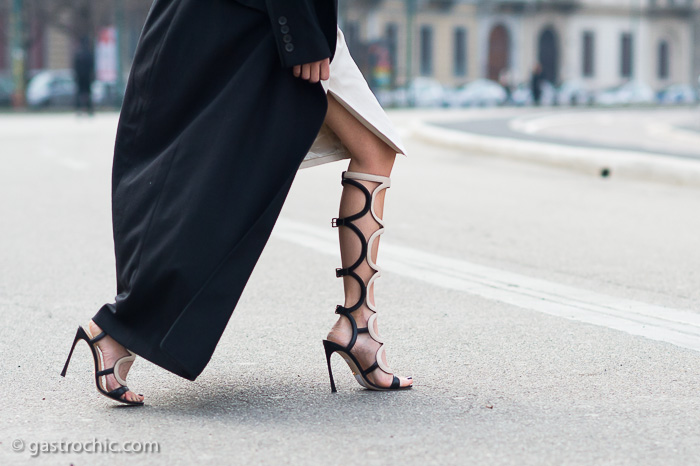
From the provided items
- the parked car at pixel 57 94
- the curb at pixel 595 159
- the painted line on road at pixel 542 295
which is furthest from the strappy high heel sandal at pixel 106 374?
the parked car at pixel 57 94

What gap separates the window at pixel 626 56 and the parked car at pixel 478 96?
15750 millimetres

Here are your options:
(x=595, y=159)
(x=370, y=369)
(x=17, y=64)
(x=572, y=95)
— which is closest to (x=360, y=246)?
(x=370, y=369)

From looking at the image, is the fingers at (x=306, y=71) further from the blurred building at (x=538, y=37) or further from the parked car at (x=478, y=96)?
the blurred building at (x=538, y=37)

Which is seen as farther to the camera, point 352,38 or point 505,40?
point 505,40

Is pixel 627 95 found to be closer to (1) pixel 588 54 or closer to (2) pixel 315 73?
(1) pixel 588 54

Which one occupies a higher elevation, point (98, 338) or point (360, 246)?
point (360, 246)

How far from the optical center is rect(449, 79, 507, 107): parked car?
1880 inches

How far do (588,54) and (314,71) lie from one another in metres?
60.1

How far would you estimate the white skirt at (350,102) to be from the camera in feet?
9.64

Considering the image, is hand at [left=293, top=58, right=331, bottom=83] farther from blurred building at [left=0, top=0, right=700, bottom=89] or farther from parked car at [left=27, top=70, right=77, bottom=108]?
blurred building at [left=0, top=0, right=700, bottom=89]

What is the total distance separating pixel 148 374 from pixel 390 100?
4101 centimetres

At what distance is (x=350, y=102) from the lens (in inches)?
116

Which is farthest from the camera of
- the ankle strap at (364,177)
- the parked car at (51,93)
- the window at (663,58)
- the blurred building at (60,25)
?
the window at (663,58)

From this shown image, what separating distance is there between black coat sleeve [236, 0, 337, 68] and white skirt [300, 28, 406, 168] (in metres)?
0.12
